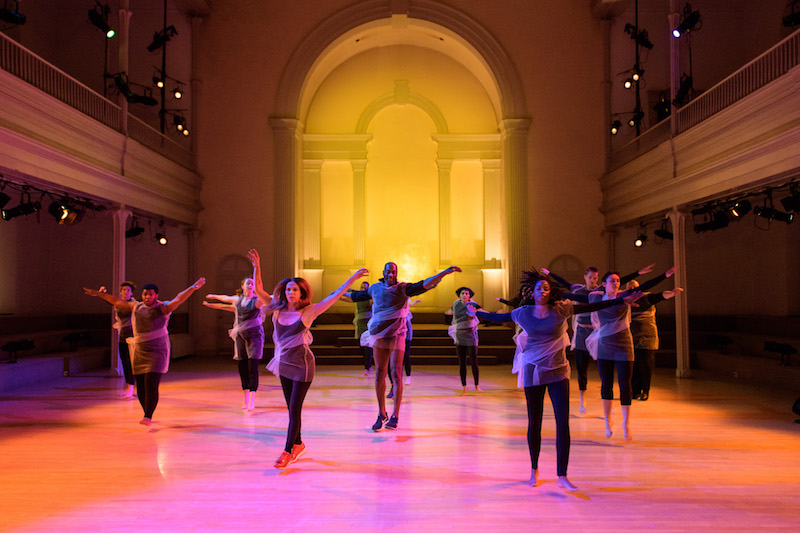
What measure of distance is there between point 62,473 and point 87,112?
7.86m

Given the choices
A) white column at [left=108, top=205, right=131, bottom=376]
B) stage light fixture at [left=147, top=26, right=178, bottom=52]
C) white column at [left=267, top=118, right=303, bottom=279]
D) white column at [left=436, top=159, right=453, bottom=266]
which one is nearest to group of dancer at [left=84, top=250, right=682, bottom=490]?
white column at [left=108, top=205, right=131, bottom=376]

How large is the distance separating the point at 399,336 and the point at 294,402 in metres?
1.74

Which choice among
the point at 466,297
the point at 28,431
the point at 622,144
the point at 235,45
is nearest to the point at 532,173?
the point at 622,144

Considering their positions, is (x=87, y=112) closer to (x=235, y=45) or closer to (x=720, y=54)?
(x=235, y=45)

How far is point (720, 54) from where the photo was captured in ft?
48.9

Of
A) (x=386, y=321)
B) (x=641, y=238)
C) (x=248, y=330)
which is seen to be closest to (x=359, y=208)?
(x=641, y=238)

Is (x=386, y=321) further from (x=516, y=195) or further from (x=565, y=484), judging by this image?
(x=516, y=195)

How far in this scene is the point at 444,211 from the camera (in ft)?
55.5

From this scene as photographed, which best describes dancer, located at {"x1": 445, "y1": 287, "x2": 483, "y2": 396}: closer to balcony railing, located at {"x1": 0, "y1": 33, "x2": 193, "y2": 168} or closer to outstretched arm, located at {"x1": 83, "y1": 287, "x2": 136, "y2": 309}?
outstretched arm, located at {"x1": 83, "y1": 287, "x2": 136, "y2": 309}

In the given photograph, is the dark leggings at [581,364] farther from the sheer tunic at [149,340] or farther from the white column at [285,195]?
the white column at [285,195]

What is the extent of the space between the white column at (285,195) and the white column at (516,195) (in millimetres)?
5819

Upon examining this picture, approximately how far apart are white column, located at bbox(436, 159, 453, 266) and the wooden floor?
8678 millimetres

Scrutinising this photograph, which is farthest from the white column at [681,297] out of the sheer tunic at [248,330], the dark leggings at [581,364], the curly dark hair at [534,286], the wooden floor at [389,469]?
the sheer tunic at [248,330]

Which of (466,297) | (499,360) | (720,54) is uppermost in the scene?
(720,54)
